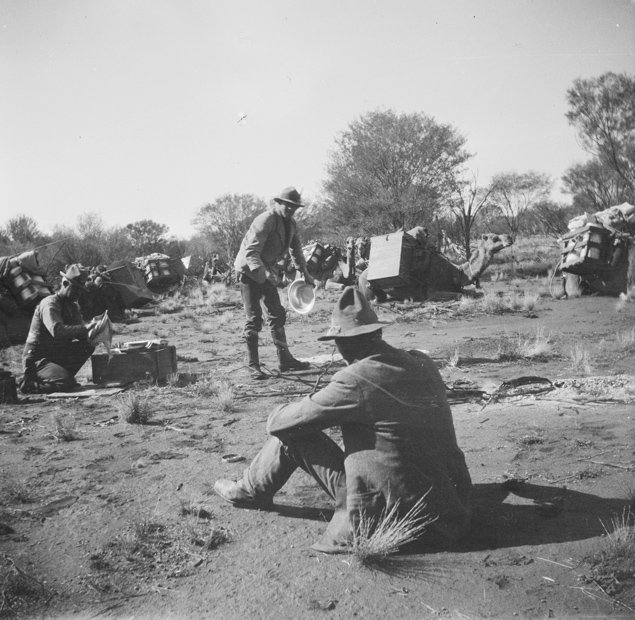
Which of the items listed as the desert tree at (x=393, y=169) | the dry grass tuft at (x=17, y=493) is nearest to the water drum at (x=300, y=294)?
the dry grass tuft at (x=17, y=493)

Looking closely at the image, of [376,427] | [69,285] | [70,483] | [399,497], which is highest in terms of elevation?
[69,285]

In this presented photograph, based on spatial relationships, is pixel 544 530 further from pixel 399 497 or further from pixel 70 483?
pixel 70 483

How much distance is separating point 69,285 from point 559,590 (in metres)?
6.45

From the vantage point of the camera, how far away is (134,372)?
730 centimetres

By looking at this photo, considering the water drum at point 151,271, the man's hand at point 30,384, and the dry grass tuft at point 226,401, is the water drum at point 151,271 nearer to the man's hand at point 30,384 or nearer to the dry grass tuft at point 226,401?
the man's hand at point 30,384

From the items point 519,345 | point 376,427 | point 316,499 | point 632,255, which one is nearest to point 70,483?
point 316,499

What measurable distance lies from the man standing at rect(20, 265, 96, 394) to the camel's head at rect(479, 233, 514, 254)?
1223 cm

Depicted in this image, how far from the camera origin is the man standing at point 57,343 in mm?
7066

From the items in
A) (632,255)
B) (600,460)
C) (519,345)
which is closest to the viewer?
(600,460)

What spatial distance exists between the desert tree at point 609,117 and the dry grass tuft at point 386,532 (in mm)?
28407

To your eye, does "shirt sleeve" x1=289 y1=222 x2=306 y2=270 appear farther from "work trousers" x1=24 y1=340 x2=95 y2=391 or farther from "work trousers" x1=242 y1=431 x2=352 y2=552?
"work trousers" x1=242 y1=431 x2=352 y2=552

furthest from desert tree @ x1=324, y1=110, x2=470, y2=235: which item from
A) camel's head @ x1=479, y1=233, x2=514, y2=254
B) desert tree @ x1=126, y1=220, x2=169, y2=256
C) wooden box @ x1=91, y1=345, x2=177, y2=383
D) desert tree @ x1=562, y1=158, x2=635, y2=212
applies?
wooden box @ x1=91, y1=345, x2=177, y2=383

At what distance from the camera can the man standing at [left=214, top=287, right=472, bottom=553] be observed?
2.84m

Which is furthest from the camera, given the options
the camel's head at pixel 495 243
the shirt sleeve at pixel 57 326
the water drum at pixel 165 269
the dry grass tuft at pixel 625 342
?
the water drum at pixel 165 269
